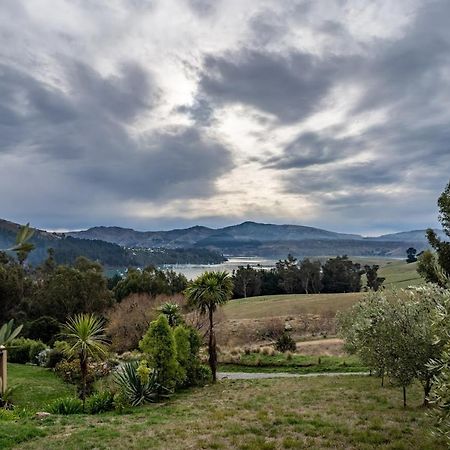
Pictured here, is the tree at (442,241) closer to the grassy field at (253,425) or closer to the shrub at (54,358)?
the grassy field at (253,425)

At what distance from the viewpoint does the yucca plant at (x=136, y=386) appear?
19.8 metres

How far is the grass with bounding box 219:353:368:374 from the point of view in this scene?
3162 cm

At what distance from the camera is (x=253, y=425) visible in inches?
553

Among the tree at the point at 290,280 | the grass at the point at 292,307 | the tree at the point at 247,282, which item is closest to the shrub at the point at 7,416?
the grass at the point at 292,307

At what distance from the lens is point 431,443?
1163 centimetres

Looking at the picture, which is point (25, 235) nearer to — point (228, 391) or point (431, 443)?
point (431, 443)

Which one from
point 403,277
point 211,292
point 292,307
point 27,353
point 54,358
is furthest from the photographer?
point 403,277

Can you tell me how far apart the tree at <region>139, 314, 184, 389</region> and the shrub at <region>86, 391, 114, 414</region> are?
318 cm

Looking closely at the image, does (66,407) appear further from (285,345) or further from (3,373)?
(285,345)

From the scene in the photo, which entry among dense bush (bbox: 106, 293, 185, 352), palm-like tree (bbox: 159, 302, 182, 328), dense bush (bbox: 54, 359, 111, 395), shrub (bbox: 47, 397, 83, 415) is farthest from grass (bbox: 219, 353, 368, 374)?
shrub (bbox: 47, 397, 83, 415)

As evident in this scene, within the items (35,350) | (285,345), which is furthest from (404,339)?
(35,350)

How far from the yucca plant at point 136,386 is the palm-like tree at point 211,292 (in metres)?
6.16

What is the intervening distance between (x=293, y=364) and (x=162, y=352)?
1519 centimetres

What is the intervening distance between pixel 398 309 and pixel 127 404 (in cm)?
1245
